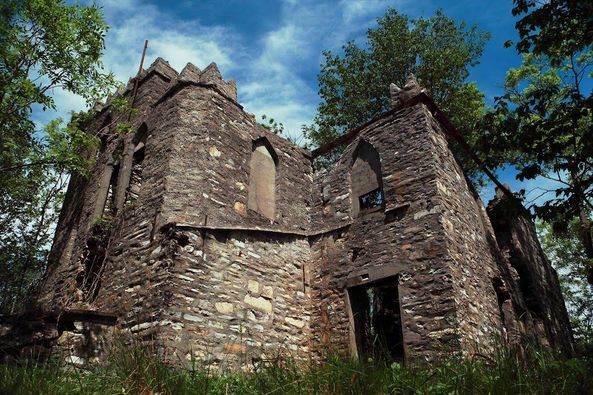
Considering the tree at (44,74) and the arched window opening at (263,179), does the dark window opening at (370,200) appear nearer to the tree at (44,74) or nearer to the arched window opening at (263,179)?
the arched window opening at (263,179)

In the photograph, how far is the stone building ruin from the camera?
772 cm

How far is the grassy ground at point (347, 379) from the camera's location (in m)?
3.79

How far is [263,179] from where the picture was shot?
11.1m

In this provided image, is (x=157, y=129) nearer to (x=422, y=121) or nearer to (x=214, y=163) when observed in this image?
(x=214, y=163)

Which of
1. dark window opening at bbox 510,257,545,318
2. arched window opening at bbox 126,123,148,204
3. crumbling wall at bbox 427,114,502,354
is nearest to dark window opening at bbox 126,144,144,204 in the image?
arched window opening at bbox 126,123,148,204

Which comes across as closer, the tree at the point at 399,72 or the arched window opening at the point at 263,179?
the arched window opening at the point at 263,179

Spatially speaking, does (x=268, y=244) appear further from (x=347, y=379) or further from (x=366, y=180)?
(x=347, y=379)

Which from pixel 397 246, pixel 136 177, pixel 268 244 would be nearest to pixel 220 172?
pixel 268 244

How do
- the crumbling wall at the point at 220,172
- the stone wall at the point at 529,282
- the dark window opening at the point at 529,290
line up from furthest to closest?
the dark window opening at the point at 529,290 < the stone wall at the point at 529,282 < the crumbling wall at the point at 220,172

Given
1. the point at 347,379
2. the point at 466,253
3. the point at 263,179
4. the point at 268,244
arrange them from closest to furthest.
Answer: the point at 347,379, the point at 466,253, the point at 268,244, the point at 263,179

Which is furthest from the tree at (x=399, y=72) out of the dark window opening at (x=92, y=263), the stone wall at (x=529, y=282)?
the dark window opening at (x=92, y=263)

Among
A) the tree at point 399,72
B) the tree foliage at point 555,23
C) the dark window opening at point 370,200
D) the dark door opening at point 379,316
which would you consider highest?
the tree at point 399,72

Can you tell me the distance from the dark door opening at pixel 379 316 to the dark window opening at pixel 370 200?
1926mm

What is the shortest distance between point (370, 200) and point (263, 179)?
2.79 m
